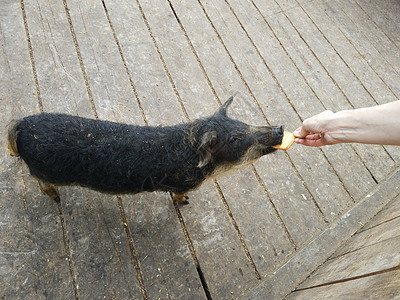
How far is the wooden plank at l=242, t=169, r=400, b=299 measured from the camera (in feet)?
8.75

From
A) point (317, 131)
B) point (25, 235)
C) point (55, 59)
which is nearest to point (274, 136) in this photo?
point (317, 131)

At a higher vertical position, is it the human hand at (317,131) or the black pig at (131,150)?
the human hand at (317,131)

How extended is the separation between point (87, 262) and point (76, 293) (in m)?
0.24

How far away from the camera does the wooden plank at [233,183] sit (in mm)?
2889

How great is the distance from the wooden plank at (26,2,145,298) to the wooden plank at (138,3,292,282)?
1017mm

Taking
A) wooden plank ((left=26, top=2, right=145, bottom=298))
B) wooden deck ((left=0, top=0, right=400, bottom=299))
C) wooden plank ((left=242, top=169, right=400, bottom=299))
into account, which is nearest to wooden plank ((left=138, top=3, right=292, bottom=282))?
wooden deck ((left=0, top=0, right=400, bottom=299))

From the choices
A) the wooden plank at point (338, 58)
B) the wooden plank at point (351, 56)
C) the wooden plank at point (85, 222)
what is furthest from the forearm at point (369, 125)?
the wooden plank at point (351, 56)

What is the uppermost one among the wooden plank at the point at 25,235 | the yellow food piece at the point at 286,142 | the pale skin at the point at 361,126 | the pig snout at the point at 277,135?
the pale skin at the point at 361,126

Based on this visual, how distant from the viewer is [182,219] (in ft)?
9.64

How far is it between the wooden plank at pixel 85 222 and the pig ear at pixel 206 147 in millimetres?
982

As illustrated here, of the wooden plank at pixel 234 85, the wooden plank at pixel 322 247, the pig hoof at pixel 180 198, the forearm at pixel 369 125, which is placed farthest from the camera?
the wooden plank at pixel 234 85

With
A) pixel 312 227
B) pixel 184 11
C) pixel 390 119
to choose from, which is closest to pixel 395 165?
pixel 312 227

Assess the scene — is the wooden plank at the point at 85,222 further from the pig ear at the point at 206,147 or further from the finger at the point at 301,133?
the finger at the point at 301,133

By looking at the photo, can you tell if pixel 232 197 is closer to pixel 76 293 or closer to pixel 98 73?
pixel 76 293
